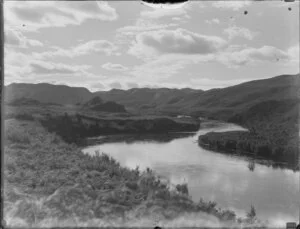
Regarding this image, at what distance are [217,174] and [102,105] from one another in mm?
4474

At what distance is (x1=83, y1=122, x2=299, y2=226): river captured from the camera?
8250 mm

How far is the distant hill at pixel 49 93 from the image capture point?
9188 millimetres

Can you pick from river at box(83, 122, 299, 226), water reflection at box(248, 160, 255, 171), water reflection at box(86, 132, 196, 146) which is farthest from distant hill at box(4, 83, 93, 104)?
water reflection at box(248, 160, 255, 171)

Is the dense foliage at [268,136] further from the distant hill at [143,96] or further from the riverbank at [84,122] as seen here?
the distant hill at [143,96]

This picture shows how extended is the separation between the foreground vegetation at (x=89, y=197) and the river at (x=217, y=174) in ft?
2.89

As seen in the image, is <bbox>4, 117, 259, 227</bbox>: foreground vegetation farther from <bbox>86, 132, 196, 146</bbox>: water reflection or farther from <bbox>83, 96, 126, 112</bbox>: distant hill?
<bbox>86, 132, 196, 146</bbox>: water reflection

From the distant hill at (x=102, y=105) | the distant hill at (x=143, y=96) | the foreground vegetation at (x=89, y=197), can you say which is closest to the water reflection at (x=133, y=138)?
the distant hill at (x=143, y=96)

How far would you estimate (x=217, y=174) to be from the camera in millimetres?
10109

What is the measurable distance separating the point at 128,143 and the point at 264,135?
5.50 m

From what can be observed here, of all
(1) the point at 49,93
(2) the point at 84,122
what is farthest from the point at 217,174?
(1) the point at 49,93

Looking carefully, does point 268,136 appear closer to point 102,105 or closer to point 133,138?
point 133,138

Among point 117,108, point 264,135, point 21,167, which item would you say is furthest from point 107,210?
point 264,135

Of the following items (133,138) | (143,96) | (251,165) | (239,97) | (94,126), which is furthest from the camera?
(239,97)

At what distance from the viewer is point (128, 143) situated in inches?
459
